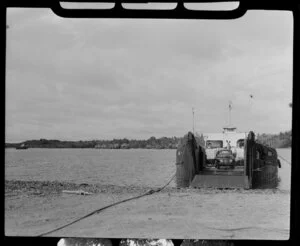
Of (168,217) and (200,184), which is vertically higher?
(200,184)

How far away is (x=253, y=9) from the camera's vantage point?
1.31 metres

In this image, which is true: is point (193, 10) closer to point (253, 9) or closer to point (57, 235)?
point (253, 9)

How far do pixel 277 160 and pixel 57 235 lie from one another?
12.5 meters

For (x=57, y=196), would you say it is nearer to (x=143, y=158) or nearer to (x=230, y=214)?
→ (x=230, y=214)

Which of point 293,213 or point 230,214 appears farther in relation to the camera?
point 230,214

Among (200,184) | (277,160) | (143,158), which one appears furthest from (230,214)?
(143,158)

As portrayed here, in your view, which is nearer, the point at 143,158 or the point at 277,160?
the point at 277,160

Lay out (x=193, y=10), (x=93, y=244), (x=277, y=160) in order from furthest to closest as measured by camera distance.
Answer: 1. (x=277, y=160)
2. (x=93, y=244)
3. (x=193, y=10)

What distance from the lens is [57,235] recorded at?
55.5 inches

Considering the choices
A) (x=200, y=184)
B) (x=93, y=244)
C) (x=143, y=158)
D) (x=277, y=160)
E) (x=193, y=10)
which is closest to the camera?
(x=193, y=10)

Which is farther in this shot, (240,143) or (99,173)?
(99,173)

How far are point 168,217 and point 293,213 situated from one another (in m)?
9.54
